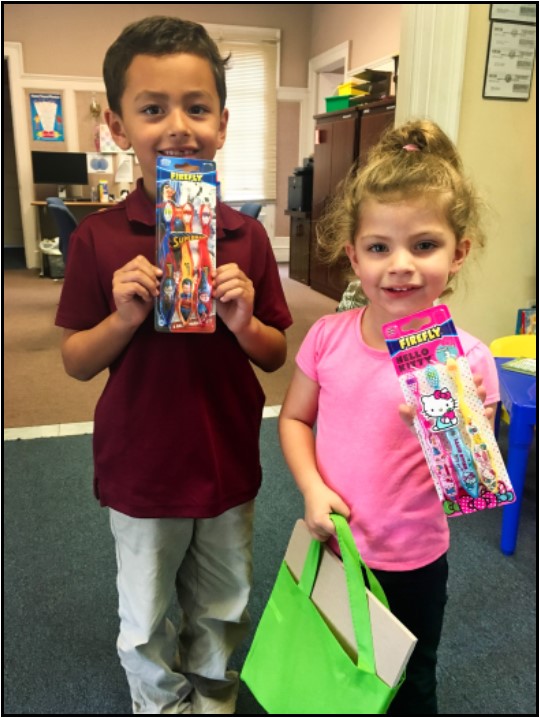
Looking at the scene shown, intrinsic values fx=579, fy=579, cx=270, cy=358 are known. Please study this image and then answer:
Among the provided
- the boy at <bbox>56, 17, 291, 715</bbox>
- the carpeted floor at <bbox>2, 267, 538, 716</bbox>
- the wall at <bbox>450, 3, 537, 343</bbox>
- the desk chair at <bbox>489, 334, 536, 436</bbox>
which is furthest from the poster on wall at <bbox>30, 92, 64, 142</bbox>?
the boy at <bbox>56, 17, 291, 715</bbox>

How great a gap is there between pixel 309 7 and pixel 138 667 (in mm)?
7015

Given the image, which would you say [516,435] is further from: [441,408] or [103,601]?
[103,601]

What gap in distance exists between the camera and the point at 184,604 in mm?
1068

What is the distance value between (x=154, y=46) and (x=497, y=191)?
1.76 meters

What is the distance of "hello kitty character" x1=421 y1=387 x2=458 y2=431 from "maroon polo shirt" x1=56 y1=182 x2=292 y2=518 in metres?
0.34

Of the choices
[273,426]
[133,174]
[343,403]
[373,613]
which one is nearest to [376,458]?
[343,403]

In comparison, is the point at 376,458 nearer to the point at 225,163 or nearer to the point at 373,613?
the point at 373,613

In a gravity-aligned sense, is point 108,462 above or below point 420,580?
above

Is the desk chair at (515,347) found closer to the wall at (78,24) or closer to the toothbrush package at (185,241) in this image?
the toothbrush package at (185,241)

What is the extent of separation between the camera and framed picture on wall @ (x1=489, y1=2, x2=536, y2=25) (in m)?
1.97

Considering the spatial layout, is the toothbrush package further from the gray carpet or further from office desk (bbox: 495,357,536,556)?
office desk (bbox: 495,357,536,556)

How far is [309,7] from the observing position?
21.0 ft

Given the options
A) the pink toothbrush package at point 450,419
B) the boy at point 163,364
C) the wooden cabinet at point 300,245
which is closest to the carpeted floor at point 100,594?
the boy at point 163,364

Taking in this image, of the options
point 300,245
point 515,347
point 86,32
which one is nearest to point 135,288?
point 515,347
